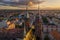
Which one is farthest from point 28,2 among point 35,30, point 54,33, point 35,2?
point 54,33

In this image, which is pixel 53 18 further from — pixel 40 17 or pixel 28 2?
pixel 28 2

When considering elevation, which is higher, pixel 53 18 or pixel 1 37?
pixel 53 18

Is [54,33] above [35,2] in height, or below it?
below

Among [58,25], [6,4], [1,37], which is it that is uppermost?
[6,4]

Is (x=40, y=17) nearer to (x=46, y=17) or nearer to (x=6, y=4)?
(x=46, y=17)

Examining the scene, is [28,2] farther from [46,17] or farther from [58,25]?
[58,25]

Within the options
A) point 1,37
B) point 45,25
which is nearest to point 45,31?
point 45,25

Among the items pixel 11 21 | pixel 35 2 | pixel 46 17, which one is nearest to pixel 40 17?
pixel 46 17
